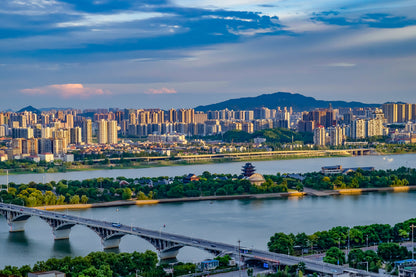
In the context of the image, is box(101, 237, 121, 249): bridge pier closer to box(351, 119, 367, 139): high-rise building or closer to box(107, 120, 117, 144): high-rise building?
box(107, 120, 117, 144): high-rise building

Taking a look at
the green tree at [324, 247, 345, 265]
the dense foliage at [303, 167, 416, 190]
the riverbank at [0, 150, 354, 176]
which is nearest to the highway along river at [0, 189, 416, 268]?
the dense foliage at [303, 167, 416, 190]

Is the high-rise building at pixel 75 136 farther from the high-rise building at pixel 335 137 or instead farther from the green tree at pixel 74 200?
the green tree at pixel 74 200

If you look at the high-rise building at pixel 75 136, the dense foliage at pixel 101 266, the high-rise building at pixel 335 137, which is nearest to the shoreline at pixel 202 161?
the high-rise building at pixel 335 137

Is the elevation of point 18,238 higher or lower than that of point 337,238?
lower

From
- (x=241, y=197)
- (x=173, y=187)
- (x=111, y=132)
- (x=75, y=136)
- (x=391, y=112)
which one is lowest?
(x=241, y=197)

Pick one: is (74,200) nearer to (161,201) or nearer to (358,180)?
(161,201)

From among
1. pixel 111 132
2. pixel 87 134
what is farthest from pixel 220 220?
pixel 87 134
